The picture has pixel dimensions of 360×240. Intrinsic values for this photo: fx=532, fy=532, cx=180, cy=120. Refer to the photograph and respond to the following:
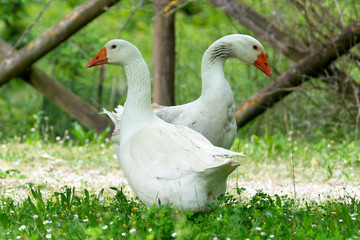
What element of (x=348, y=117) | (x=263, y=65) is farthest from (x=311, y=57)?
(x=263, y=65)

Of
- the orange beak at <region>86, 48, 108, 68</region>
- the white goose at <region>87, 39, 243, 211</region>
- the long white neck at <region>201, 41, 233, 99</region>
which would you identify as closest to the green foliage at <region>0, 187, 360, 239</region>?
the white goose at <region>87, 39, 243, 211</region>

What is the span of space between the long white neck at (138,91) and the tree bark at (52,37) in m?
3.41

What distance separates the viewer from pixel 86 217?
3.72 meters

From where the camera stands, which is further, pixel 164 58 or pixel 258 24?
pixel 164 58

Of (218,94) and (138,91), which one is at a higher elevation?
(138,91)

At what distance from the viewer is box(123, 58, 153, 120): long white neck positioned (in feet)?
12.8

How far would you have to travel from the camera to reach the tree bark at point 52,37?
722 centimetres

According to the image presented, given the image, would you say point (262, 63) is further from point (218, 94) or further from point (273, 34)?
point (273, 34)

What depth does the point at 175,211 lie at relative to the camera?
347 centimetres

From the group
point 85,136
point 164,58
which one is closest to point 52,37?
point 85,136

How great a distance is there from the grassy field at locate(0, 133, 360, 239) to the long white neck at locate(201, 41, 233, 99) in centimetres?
79

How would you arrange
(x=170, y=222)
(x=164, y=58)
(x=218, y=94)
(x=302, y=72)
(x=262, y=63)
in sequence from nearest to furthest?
1. (x=170, y=222)
2. (x=218, y=94)
3. (x=262, y=63)
4. (x=302, y=72)
5. (x=164, y=58)

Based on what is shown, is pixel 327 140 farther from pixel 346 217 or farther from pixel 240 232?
pixel 240 232

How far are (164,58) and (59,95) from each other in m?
1.63
